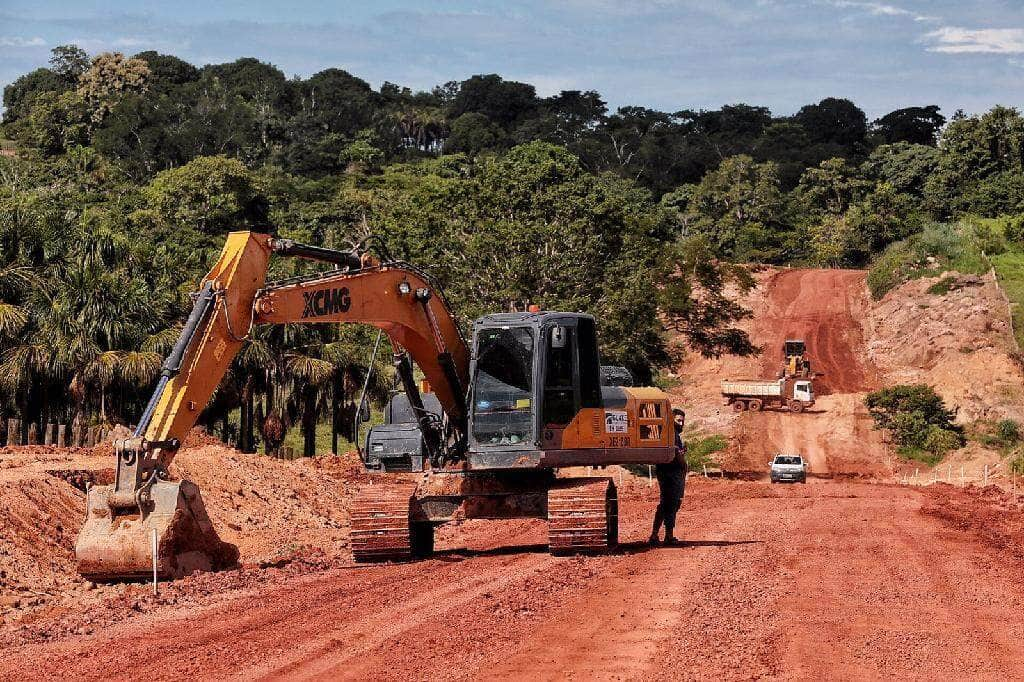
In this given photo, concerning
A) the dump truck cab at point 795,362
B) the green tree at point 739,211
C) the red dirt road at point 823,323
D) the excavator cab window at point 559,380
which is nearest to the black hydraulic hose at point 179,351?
the excavator cab window at point 559,380

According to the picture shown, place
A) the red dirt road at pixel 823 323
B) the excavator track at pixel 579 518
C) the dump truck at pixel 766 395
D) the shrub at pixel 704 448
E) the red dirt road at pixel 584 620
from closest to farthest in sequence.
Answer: the red dirt road at pixel 584 620 < the excavator track at pixel 579 518 < the shrub at pixel 704 448 < the dump truck at pixel 766 395 < the red dirt road at pixel 823 323

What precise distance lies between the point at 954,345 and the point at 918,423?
1583 centimetres

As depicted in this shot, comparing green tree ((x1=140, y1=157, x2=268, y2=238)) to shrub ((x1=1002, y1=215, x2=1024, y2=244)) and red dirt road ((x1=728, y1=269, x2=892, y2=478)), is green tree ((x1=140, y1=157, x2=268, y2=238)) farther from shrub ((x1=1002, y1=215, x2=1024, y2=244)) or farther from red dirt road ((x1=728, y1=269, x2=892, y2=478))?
shrub ((x1=1002, y1=215, x2=1024, y2=244))

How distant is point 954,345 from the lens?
81.6 m

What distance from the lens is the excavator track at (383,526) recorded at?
21562 millimetres

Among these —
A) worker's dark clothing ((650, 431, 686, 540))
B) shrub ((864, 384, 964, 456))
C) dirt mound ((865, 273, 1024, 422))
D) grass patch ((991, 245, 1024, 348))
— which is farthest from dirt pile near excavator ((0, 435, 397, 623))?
grass patch ((991, 245, 1024, 348))

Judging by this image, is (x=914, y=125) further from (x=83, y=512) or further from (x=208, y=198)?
(x=83, y=512)

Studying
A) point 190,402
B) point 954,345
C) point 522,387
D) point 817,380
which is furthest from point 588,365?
point 954,345

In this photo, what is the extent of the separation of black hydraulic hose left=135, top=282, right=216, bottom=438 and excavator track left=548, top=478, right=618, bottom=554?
257 inches

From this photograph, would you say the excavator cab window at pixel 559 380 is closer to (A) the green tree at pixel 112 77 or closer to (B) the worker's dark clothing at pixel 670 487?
(B) the worker's dark clothing at pixel 670 487

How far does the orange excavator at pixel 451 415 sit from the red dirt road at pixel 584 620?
0.74 metres

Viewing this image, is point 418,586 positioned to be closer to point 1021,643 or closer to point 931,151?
point 1021,643

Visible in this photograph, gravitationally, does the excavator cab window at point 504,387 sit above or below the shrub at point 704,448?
above

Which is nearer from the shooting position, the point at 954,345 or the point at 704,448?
the point at 704,448
